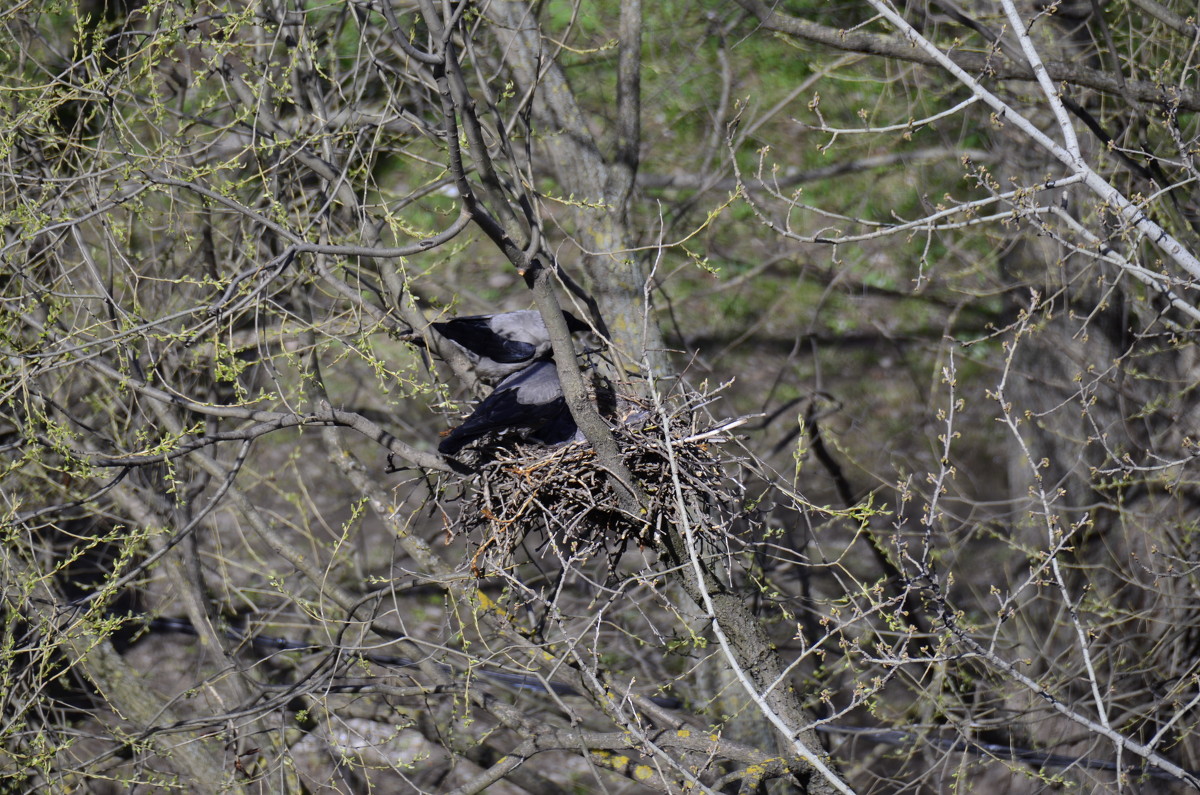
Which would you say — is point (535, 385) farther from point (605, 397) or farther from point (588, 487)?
point (588, 487)

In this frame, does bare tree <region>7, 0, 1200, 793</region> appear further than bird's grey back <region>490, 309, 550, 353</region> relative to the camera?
No

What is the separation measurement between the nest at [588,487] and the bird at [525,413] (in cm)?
11

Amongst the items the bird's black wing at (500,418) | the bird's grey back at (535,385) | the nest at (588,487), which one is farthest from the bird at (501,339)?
the nest at (588,487)

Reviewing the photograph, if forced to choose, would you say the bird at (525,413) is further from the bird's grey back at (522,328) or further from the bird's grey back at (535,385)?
the bird's grey back at (522,328)

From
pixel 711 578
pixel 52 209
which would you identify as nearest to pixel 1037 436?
pixel 711 578

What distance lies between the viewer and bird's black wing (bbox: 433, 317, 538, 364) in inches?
149

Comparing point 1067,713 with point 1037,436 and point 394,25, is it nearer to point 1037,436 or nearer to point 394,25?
point 394,25

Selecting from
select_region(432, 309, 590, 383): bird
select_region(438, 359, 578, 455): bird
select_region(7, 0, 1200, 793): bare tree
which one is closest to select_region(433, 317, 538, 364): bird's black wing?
select_region(432, 309, 590, 383): bird

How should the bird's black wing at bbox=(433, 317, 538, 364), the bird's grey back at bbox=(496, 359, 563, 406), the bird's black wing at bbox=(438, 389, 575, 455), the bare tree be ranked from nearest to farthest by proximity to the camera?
1. the bird's black wing at bbox=(438, 389, 575, 455)
2. the bird's grey back at bbox=(496, 359, 563, 406)
3. the bare tree
4. the bird's black wing at bbox=(433, 317, 538, 364)

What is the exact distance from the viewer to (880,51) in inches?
174

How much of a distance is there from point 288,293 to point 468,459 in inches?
119

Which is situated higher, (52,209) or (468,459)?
(52,209)

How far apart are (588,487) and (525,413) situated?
0.32m

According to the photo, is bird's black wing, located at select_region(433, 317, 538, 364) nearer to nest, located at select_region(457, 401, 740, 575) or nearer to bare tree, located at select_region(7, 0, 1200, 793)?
bare tree, located at select_region(7, 0, 1200, 793)
